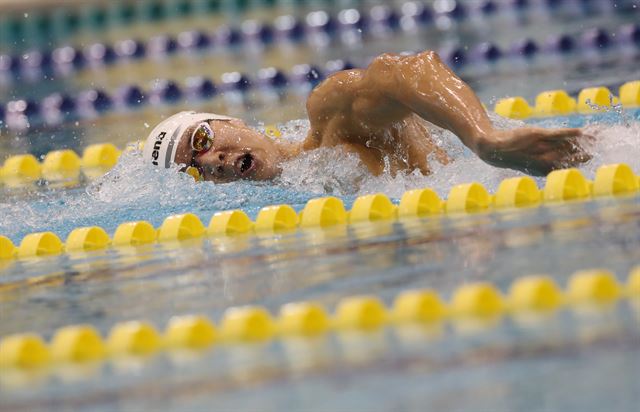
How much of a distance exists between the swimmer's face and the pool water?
0.24 ft

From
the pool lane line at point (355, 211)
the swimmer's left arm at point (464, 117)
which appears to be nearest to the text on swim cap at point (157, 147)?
the pool lane line at point (355, 211)

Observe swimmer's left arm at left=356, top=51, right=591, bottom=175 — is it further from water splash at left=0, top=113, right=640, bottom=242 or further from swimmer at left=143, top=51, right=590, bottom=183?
water splash at left=0, top=113, right=640, bottom=242

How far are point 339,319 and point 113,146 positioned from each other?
460 centimetres

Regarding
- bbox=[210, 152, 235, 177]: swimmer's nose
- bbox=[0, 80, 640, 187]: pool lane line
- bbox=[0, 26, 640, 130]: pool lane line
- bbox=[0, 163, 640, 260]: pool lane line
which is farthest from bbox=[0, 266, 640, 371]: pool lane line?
bbox=[0, 26, 640, 130]: pool lane line

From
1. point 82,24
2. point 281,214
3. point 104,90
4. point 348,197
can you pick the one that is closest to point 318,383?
point 281,214

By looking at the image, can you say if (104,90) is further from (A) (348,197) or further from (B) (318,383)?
(B) (318,383)

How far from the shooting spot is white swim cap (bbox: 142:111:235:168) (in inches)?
190

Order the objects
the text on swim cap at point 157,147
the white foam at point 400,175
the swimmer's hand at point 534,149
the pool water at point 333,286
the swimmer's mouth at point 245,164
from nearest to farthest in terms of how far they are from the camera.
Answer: the pool water at point 333,286
the swimmer's hand at point 534,149
the white foam at point 400,175
the swimmer's mouth at point 245,164
the text on swim cap at point 157,147

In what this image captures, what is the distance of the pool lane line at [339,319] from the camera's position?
99.6 inches

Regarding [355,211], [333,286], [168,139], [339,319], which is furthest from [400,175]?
[339,319]

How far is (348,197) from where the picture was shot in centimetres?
474

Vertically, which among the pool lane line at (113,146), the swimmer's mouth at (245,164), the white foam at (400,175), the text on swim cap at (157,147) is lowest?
the pool lane line at (113,146)

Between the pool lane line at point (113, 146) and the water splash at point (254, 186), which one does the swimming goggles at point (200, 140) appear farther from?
the pool lane line at point (113, 146)

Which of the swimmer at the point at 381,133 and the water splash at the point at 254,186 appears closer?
the swimmer at the point at 381,133
